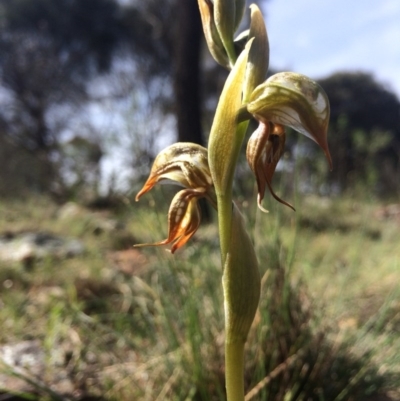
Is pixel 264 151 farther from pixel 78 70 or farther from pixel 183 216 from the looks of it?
pixel 78 70

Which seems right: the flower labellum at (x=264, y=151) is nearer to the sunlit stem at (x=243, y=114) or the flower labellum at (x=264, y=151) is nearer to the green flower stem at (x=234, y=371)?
the sunlit stem at (x=243, y=114)

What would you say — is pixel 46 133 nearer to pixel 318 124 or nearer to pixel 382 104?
pixel 382 104

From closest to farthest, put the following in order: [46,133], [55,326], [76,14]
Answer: [55,326]
[46,133]
[76,14]

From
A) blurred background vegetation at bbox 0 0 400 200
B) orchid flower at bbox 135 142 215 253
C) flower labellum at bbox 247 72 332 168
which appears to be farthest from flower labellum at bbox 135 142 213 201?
blurred background vegetation at bbox 0 0 400 200

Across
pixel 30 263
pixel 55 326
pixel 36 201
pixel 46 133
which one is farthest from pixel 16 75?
pixel 55 326

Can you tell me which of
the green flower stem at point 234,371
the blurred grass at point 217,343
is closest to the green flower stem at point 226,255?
the green flower stem at point 234,371

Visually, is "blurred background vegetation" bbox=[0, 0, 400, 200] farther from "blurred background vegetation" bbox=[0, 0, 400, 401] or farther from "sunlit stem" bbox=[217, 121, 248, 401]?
"sunlit stem" bbox=[217, 121, 248, 401]

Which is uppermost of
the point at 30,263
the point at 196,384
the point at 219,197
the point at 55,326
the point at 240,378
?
the point at 219,197
